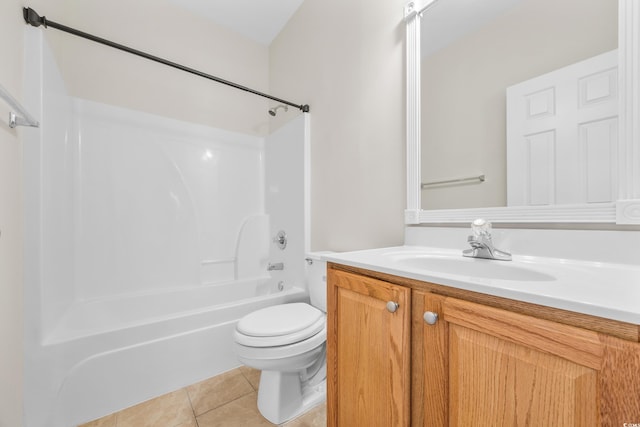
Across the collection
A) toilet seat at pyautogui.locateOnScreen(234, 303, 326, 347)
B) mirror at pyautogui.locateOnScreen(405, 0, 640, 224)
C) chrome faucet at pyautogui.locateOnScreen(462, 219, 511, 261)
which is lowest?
toilet seat at pyautogui.locateOnScreen(234, 303, 326, 347)

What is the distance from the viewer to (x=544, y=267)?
67cm

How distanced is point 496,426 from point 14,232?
160cm

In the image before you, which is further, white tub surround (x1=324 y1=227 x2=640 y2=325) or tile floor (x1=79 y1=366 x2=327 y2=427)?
tile floor (x1=79 y1=366 x2=327 y2=427)

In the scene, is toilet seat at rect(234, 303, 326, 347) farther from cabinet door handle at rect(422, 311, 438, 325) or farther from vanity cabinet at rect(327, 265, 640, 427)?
cabinet door handle at rect(422, 311, 438, 325)

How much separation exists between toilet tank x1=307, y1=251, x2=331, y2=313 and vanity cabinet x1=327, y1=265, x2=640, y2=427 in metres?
0.61

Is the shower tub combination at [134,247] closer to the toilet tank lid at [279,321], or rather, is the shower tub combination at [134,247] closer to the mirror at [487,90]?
the toilet tank lid at [279,321]

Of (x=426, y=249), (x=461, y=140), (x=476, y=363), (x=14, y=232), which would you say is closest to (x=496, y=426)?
(x=476, y=363)

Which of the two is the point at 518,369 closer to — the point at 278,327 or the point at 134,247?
the point at 278,327

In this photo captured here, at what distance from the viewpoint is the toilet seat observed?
42.8 inches

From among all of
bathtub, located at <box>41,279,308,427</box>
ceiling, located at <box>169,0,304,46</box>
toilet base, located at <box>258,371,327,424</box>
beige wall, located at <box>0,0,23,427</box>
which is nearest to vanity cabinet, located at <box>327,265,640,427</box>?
toilet base, located at <box>258,371,327,424</box>

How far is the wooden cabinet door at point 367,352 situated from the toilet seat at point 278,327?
1.05 ft

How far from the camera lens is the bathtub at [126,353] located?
1.10 metres

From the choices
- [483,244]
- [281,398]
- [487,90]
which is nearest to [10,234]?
[281,398]

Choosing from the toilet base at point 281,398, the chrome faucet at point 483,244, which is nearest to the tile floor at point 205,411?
the toilet base at point 281,398
